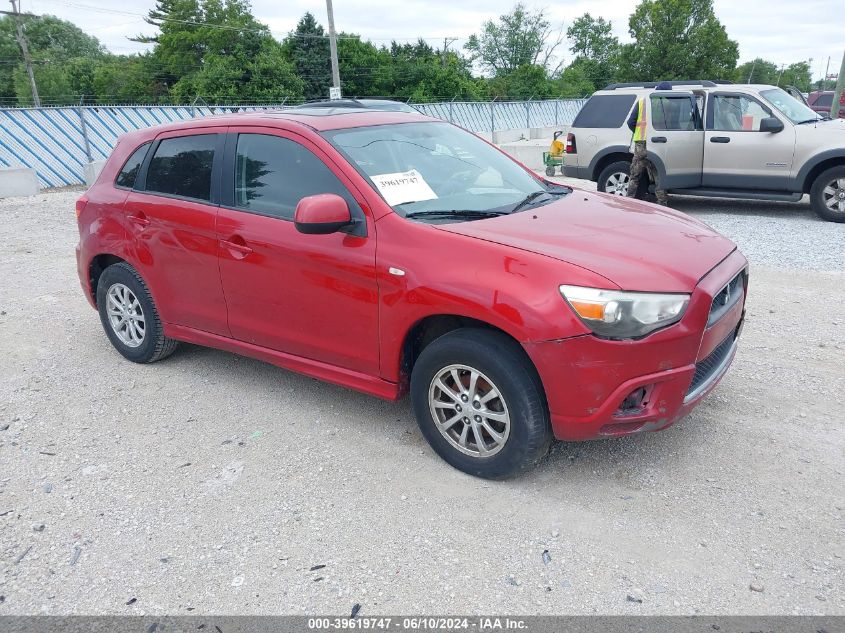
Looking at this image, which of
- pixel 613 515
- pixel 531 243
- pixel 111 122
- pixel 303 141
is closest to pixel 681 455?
pixel 613 515

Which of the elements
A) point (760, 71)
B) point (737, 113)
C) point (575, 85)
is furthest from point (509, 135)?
point (760, 71)

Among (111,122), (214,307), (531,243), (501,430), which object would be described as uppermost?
(111,122)

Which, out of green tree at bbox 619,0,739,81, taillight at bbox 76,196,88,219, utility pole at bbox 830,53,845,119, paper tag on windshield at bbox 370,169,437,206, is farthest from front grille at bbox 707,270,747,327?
green tree at bbox 619,0,739,81

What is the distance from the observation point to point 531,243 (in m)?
3.27

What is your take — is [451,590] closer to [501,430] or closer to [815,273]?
[501,430]

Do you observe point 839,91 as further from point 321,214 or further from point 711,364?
point 321,214

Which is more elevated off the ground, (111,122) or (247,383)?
(111,122)

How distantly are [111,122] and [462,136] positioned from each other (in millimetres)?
15541

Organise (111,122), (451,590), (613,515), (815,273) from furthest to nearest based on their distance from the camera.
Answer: (111,122) < (815,273) < (613,515) < (451,590)

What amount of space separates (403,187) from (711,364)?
72.7 inches

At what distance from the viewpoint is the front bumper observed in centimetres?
301

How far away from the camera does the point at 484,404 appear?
3330 mm

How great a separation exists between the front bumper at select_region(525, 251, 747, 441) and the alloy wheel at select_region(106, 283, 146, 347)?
317 centimetres

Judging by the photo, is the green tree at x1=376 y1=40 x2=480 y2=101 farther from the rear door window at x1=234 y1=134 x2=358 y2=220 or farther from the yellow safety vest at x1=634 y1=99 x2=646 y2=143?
the rear door window at x1=234 y1=134 x2=358 y2=220
